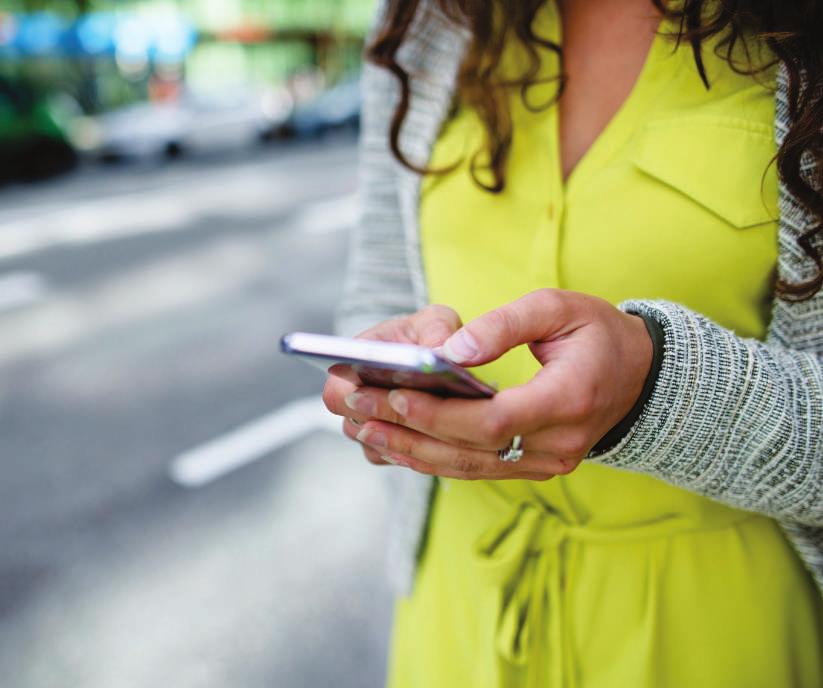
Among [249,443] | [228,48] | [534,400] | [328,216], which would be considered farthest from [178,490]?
[228,48]

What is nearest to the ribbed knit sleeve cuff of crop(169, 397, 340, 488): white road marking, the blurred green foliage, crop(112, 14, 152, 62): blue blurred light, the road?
the road

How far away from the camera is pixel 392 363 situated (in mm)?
651

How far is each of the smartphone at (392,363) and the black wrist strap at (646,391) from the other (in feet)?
0.65

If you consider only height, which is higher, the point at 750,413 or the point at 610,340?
the point at 610,340

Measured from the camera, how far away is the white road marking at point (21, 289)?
6270mm

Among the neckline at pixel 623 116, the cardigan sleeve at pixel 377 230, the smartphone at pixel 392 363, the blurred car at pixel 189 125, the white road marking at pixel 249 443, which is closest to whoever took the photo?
the smartphone at pixel 392 363

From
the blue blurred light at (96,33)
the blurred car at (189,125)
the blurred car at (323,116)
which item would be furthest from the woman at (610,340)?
the blue blurred light at (96,33)

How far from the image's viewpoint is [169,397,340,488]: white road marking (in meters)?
3.70

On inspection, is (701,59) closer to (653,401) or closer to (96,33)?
(653,401)

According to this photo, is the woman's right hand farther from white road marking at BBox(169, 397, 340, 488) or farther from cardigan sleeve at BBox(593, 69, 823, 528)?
white road marking at BBox(169, 397, 340, 488)

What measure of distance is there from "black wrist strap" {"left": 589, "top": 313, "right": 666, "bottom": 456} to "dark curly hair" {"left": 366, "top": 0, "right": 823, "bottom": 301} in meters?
0.21

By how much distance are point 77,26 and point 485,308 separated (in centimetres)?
2017

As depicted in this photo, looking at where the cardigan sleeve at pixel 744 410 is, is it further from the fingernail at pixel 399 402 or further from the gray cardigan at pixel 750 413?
the fingernail at pixel 399 402

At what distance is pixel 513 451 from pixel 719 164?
0.50 meters
